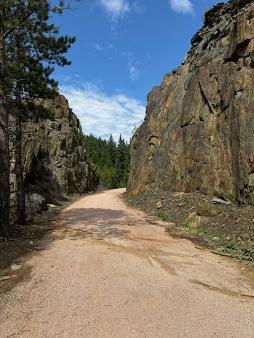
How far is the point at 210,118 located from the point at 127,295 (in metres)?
15.5

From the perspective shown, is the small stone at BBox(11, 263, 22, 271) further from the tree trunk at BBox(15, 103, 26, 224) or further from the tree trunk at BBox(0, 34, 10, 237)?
the tree trunk at BBox(15, 103, 26, 224)

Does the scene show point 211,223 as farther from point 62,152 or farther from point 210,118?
point 62,152

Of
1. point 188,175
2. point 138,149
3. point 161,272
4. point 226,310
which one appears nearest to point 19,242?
point 161,272

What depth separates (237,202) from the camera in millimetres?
15984

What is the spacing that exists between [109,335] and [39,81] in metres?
12.8

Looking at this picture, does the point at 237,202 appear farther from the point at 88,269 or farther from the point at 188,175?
the point at 88,269

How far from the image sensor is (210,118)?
68.4 feet

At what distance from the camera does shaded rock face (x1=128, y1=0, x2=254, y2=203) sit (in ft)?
53.8

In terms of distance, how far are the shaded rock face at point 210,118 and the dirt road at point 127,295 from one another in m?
6.38

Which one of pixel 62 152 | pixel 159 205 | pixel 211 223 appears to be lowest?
pixel 211 223

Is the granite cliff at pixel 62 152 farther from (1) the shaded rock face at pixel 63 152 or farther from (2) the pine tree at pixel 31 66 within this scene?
(2) the pine tree at pixel 31 66

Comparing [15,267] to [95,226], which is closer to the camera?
[15,267]

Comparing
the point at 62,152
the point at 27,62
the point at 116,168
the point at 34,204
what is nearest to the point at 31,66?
the point at 27,62

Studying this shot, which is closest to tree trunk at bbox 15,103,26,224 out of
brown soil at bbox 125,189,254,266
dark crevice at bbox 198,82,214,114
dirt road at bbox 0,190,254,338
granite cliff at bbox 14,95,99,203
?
dirt road at bbox 0,190,254,338
